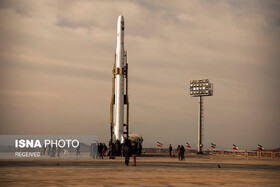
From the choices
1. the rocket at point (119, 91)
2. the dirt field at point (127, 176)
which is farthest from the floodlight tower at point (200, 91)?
the dirt field at point (127, 176)

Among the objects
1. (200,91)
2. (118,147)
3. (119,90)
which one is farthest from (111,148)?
(200,91)

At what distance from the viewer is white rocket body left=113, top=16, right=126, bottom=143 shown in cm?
4722

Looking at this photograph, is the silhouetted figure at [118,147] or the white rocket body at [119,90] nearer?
the silhouetted figure at [118,147]

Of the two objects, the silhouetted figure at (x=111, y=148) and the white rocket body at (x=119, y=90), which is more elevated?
the white rocket body at (x=119, y=90)

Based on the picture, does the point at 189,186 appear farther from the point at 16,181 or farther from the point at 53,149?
the point at 53,149

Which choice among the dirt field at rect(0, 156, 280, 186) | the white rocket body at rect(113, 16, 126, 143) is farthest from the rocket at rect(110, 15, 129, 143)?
the dirt field at rect(0, 156, 280, 186)

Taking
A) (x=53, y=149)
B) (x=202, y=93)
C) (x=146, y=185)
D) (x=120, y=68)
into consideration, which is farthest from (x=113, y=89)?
(x=146, y=185)

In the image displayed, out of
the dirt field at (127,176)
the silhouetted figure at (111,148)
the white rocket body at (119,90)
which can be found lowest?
the silhouetted figure at (111,148)

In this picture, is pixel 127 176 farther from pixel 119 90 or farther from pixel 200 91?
pixel 200 91

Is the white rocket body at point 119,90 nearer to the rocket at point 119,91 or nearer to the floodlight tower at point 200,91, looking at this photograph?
the rocket at point 119,91

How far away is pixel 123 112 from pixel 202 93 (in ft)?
98.6

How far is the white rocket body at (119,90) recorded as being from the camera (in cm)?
4722

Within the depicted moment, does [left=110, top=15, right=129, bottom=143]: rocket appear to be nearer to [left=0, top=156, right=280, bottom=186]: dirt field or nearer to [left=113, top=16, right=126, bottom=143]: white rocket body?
[left=113, top=16, right=126, bottom=143]: white rocket body

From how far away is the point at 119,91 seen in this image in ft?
156
